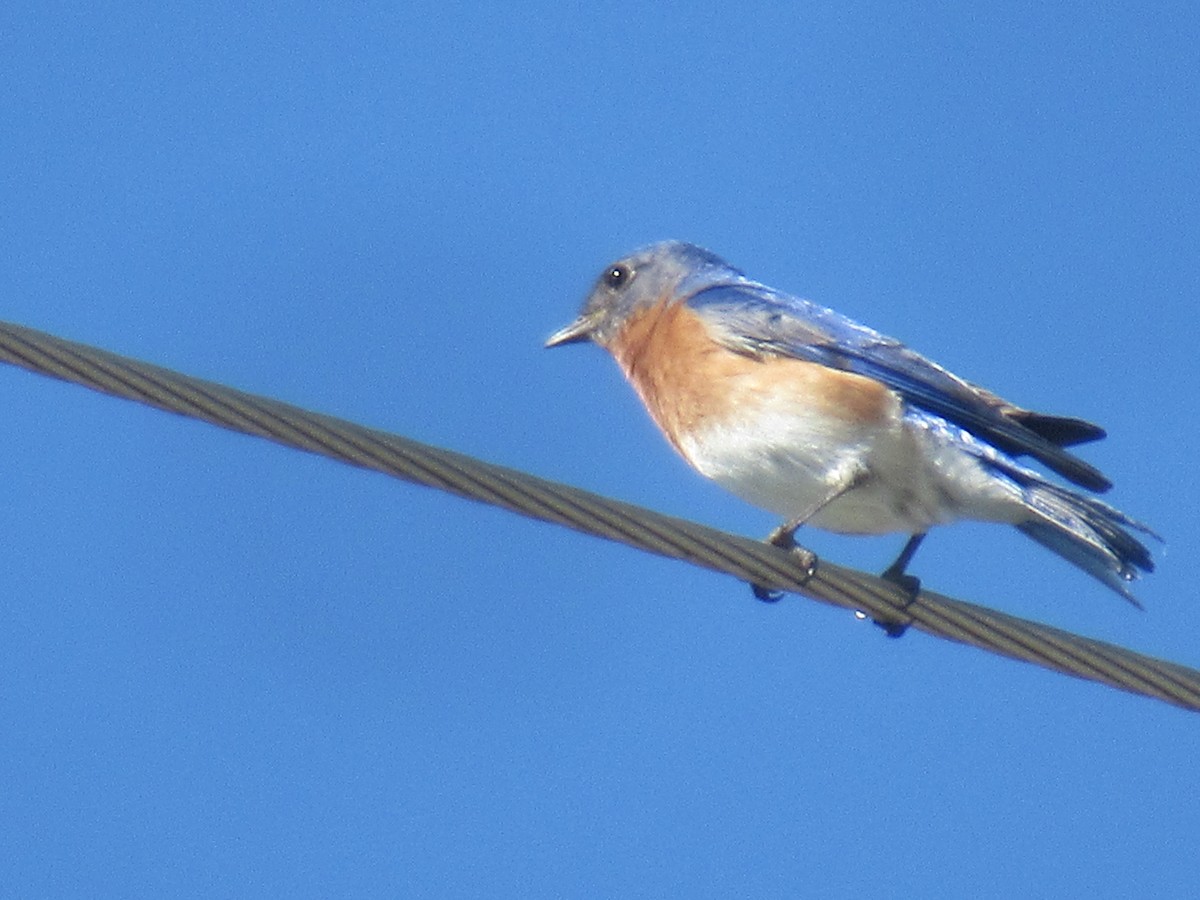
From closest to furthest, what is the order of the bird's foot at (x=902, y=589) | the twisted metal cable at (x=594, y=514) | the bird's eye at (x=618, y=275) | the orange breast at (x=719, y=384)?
the twisted metal cable at (x=594, y=514) < the bird's foot at (x=902, y=589) < the orange breast at (x=719, y=384) < the bird's eye at (x=618, y=275)

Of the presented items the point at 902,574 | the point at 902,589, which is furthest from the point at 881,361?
the point at 902,589

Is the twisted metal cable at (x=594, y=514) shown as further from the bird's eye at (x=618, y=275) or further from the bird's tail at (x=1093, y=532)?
the bird's eye at (x=618, y=275)

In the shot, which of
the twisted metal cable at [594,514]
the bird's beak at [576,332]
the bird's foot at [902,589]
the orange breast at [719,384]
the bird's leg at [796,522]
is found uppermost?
the bird's beak at [576,332]

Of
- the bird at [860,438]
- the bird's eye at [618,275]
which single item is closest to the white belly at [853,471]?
the bird at [860,438]

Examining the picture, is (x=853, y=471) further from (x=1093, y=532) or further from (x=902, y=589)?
(x=902, y=589)

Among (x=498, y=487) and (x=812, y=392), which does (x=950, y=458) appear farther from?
(x=498, y=487)

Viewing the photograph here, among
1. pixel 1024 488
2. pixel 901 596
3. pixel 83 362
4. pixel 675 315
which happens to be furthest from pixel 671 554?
pixel 675 315

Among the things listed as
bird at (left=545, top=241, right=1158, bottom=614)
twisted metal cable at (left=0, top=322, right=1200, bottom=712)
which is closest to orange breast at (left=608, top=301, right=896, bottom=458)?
bird at (left=545, top=241, right=1158, bottom=614)
